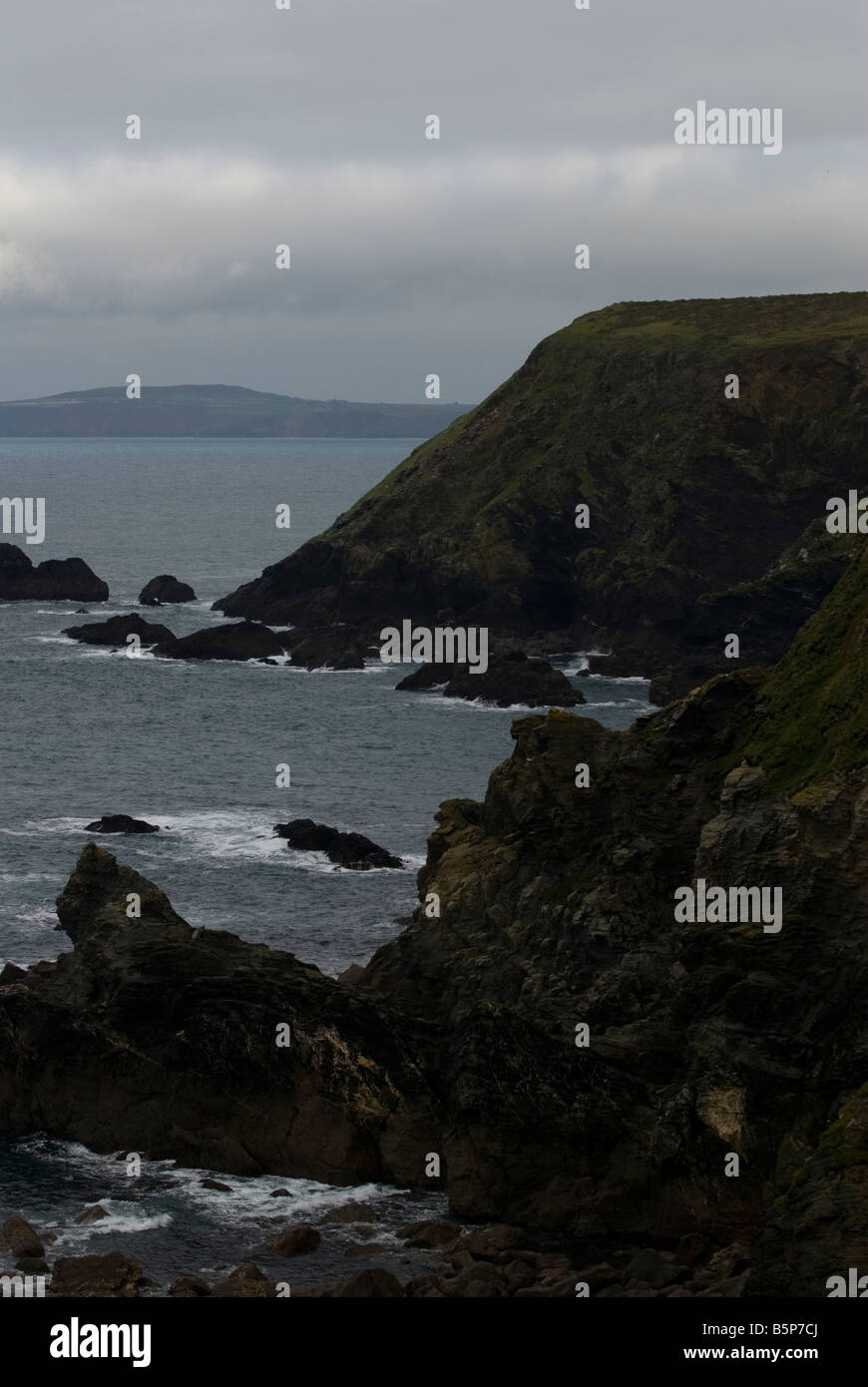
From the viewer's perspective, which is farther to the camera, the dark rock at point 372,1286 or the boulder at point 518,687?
the boulder at point 518,687

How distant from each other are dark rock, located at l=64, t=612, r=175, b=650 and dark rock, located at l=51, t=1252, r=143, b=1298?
386 ft

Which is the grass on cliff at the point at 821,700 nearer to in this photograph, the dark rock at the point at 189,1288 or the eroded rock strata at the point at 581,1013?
the eroded rock strata at the point at 581,1013

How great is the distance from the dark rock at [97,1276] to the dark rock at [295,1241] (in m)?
4.06

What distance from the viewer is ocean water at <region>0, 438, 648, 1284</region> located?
54094 mm

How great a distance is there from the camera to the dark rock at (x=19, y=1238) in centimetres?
4994

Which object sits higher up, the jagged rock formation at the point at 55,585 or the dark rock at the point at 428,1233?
the jagged rock formation at the point at 55,585

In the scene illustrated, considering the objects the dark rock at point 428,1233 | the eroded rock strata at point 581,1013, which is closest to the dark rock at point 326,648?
the eroded rock strata at point 581,1013

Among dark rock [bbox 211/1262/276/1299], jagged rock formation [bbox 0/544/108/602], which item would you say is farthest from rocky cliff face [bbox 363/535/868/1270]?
jagged rock formation [bbox 0/544/108/602]

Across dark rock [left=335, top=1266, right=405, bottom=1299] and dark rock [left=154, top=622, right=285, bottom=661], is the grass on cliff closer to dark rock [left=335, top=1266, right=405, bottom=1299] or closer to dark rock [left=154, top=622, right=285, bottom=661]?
dark rock [left=335, top=1266, right=405, bottom=1299]

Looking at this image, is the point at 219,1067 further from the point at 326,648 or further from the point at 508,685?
the point at 326,648

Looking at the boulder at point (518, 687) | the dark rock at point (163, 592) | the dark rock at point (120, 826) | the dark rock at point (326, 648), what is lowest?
the dark rock at point (120, 826)

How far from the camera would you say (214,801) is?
107 m

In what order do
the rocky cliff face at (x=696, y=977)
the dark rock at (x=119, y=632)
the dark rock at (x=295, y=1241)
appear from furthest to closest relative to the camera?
the dark rock at (x=119, y=632), the rocky cliff face at (x=696, y=977), the dark rock at (x=295, y=1241)

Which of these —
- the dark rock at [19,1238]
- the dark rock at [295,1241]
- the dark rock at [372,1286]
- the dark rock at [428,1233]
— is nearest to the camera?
the dark rock at [372,1286]
